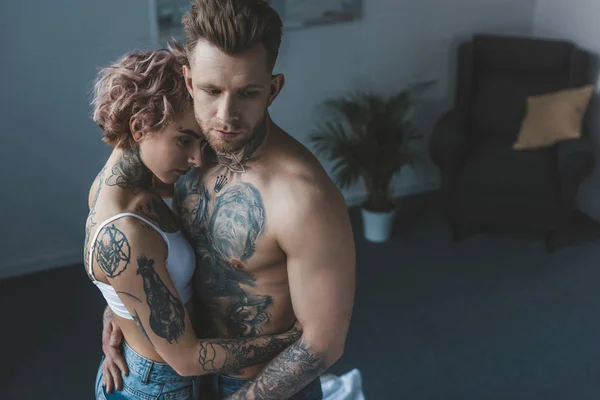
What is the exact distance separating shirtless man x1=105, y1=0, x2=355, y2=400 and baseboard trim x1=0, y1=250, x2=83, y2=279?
2.52 m

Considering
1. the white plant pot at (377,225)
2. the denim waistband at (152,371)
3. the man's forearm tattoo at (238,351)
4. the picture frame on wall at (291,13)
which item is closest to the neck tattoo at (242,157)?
the man's forearm tattoo at (238,351)

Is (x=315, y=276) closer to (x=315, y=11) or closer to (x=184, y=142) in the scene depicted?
(x=184, y=142)

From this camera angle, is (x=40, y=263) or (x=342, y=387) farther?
(x=40, y=263)

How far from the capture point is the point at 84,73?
152 inches

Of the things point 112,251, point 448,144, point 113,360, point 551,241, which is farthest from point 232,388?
point 551,241

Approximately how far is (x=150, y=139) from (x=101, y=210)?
19cm

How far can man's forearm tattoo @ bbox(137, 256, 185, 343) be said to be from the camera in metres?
1.60

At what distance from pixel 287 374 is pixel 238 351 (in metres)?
0.13

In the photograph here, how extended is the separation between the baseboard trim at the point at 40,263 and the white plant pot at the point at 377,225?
1.67 m

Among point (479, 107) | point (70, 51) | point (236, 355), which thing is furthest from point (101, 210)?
point (479, 107)

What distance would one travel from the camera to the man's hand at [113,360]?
1896 mm

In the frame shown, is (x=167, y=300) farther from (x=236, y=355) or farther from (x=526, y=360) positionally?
(x=526, y=360)

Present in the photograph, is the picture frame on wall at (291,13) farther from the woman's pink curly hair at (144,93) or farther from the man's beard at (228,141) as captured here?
the man's beard at (228,141)

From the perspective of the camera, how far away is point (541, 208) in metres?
4.21
